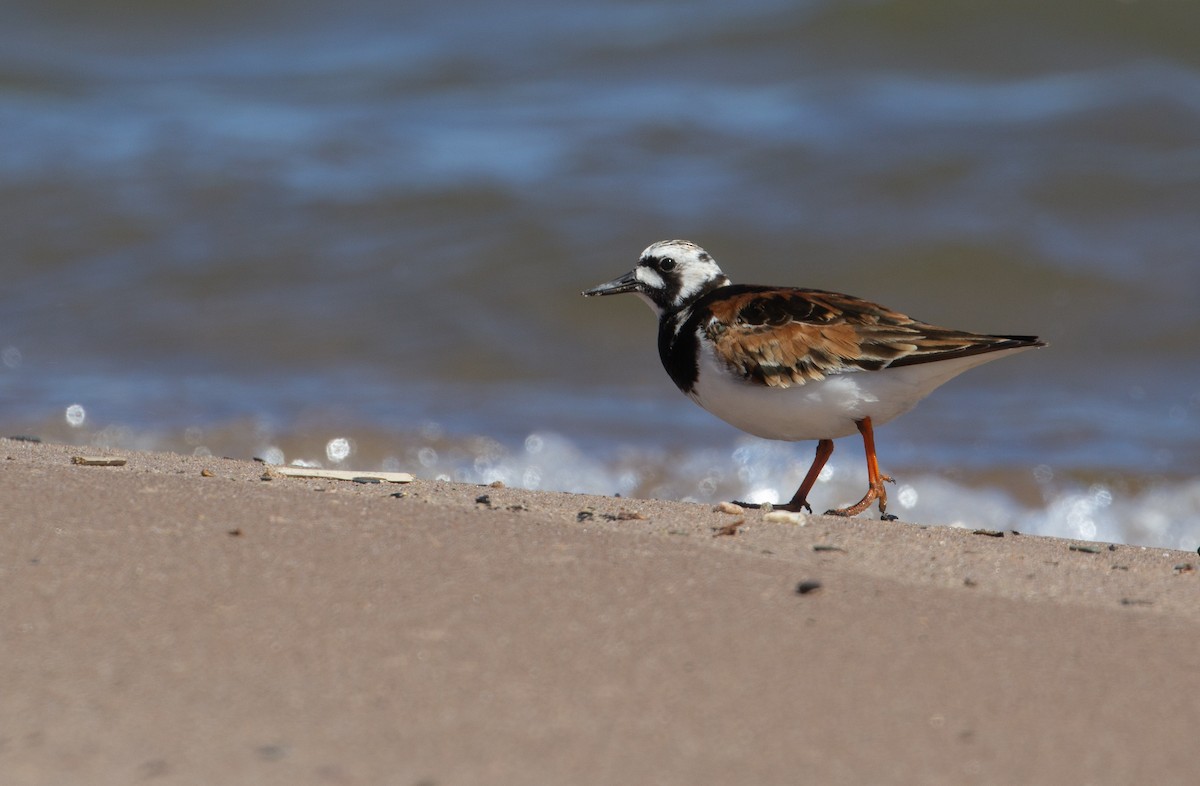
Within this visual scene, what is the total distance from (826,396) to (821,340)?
0.66ft

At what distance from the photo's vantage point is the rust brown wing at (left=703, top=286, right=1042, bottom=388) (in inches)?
185

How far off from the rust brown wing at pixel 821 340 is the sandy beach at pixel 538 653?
1.10 metres

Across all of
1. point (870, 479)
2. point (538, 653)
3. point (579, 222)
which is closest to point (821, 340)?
point (870, 479)

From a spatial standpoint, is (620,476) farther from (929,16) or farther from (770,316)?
(929,16)

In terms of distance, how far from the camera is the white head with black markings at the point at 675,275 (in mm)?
5566

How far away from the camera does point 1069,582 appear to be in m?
3.52

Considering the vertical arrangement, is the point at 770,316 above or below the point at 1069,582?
above

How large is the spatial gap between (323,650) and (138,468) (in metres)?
2.05

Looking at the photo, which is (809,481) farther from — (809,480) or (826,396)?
(826,396)

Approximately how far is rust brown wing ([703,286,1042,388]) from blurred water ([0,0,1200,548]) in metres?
2.32

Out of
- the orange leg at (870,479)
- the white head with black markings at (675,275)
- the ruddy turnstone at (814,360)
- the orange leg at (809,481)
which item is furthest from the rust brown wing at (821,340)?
the white head with black markings at (675,275)

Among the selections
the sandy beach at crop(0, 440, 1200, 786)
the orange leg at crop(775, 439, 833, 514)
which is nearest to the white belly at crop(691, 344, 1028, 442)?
the orange leg at crop(775, 439, 833, 514)

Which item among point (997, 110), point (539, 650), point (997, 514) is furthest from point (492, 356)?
point (539, 650)

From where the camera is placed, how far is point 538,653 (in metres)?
2.70
